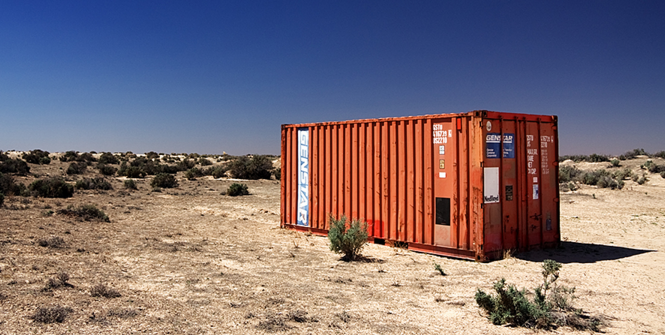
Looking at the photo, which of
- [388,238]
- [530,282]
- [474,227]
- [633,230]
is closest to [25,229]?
[388,238]

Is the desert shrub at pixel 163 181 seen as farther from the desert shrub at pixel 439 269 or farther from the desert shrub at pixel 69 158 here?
the desert shrub at pixel 439 269

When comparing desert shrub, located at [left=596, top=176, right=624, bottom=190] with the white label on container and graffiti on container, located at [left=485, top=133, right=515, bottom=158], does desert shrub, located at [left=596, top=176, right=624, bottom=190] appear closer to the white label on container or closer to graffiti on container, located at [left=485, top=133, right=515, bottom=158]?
graffiti on container, located at [left=485, top=133, right=515, bottom=158]

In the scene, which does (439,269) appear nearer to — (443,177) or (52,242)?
(443,177)

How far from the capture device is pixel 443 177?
962 cm

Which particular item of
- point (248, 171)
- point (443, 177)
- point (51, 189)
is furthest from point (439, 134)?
point (248, 171)

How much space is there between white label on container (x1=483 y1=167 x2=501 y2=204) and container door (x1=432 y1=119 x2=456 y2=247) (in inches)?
26.1

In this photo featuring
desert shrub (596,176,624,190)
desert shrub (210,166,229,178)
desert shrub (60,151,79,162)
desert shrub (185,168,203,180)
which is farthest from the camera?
desert shrub (60,151,79,162)

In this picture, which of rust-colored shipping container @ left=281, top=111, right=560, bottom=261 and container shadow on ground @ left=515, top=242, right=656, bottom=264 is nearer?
rust-colored shipping container @ left=281, top=111, right=560, bottom=261

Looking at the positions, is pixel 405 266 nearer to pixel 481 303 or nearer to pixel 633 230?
pixel 481 303

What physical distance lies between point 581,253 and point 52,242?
11677 millimetres

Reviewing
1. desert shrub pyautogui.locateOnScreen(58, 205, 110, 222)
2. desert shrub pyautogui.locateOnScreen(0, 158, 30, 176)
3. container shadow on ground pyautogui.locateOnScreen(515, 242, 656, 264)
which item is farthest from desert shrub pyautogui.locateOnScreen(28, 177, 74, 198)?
container shadow on ground pyautogui.locateOnScreen(515, 242, 656, 264)

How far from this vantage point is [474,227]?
29.7 feet

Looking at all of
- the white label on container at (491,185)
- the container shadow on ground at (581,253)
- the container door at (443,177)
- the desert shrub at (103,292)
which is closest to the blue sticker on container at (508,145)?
the white label on container at (491,185)

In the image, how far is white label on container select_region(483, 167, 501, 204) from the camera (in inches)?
358
